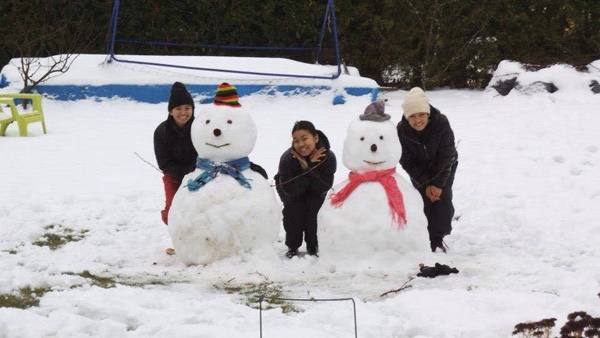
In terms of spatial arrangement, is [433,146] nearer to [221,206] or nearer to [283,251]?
[283,251]

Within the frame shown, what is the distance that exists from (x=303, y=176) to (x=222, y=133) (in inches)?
23.8

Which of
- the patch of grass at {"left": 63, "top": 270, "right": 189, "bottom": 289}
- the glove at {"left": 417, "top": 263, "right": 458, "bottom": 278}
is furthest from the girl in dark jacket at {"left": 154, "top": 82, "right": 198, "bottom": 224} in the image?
the glove at {"left": 417, "top": 263, "right": 458, "bottom": 278}

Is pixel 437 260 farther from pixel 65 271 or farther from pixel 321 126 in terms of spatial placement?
pixel 321 126

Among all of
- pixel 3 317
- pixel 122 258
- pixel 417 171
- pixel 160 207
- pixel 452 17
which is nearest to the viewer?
pixel 3 317

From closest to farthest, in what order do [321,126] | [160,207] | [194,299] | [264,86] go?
[194,299] → [160,207] → [321,126] → [264,86]

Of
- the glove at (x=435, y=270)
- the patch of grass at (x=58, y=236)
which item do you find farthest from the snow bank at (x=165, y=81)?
the glove at (x=435, y=270)

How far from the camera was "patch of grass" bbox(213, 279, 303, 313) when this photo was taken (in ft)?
12.4

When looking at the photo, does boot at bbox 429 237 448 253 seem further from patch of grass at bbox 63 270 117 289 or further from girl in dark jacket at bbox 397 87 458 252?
patch of grass at bbox 63 270 117 289

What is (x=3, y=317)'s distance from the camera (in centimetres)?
337

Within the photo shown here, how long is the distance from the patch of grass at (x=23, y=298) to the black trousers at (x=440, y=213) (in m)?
2.38

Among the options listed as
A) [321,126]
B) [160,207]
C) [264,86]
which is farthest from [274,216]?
[264,86]

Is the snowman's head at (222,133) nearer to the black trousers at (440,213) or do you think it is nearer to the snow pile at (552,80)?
the black trousers at (440,213)

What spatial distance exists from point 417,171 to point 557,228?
3.75 feet

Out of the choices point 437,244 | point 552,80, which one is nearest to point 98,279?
point 437,244
